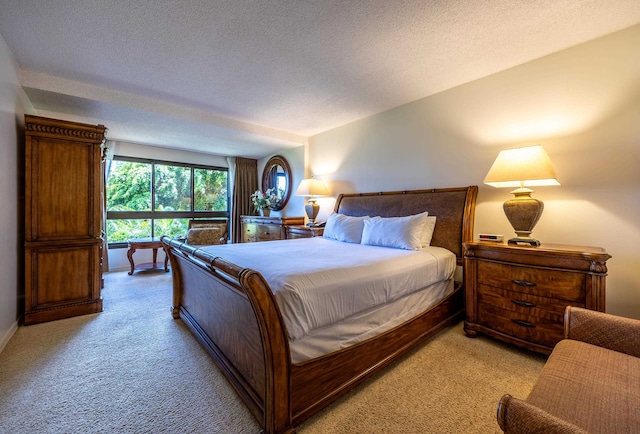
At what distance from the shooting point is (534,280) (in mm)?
1965

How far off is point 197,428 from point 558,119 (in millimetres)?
3465

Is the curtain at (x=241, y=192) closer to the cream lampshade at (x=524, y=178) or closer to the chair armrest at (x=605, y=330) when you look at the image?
the cream lampshade at (x=524, y=178)

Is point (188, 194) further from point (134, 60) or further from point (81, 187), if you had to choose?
point (134, 60)

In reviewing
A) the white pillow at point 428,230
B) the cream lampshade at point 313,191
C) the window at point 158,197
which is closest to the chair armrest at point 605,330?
the white pillow at point 428,230

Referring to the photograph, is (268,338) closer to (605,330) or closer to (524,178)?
(605,330)

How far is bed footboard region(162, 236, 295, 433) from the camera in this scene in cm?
119

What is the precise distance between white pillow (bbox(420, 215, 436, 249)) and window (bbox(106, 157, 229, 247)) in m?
4.91

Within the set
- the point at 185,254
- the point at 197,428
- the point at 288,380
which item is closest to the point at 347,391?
the point at 288,380

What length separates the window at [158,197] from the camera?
16.5ft

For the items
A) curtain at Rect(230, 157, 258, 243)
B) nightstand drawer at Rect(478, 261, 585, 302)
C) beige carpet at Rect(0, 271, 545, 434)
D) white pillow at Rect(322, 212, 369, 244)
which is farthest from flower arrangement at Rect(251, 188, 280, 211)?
nightstand drawer at Rect(478, 261, 585, 302)

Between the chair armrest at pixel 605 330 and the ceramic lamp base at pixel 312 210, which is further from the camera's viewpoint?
the ceramic lamp base at pixel 312 210

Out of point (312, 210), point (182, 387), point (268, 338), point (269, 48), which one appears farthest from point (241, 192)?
point (268, 338)

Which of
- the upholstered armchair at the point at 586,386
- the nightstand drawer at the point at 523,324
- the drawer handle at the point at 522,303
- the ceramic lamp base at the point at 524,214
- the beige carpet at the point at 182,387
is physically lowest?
the beige carpet at the point at 182,387

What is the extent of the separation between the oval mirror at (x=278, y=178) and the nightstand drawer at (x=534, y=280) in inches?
151
